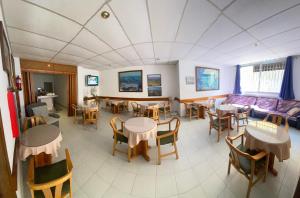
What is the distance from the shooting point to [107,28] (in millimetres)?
1891

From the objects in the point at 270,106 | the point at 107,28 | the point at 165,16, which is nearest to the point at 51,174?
the point at 107,28

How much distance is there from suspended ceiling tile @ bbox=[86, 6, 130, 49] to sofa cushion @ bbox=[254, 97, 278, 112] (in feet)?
18.9

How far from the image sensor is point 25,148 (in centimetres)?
152

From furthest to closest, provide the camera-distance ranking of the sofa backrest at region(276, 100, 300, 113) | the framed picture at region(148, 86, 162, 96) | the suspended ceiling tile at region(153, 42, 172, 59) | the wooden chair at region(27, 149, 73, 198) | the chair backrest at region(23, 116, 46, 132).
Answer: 1. the framed picture at region(148, 86, 162, 96)
2. the sofa backrest at region(276, 100, 300, 113)
3. the suspended ceiling tile at region(153, 42, 172, 59)
4. the chair backrest at region(23, 116, 46, 132)
5. the wooden chair at region(27, 149, 73, 198)

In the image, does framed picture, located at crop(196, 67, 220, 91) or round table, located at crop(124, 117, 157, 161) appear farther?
framed picture, located at crop(196, 67, 220, 91)

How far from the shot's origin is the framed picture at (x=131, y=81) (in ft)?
18.6

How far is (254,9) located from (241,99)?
5209 mm

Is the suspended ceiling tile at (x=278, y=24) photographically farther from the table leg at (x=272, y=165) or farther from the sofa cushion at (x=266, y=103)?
the sofa cushion at (x=266, y=103)

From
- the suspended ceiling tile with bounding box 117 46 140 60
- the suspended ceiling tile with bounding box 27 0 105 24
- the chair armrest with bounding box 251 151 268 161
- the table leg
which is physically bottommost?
the table leg

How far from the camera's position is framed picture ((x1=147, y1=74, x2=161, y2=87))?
18.2 feet

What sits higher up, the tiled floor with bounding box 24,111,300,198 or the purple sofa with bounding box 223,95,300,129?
the purple sofa with bounding box 223,95,300,129

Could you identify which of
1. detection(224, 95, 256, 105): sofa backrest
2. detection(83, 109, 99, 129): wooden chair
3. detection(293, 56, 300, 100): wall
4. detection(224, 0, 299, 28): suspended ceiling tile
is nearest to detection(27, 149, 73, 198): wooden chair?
detection(83, 109, 99, 129): wooden chair

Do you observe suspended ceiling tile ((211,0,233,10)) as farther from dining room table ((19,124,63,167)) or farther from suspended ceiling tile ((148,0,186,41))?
dining room table ((19,124,63,167))

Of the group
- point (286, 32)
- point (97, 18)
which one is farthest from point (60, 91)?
point (286, 32)
